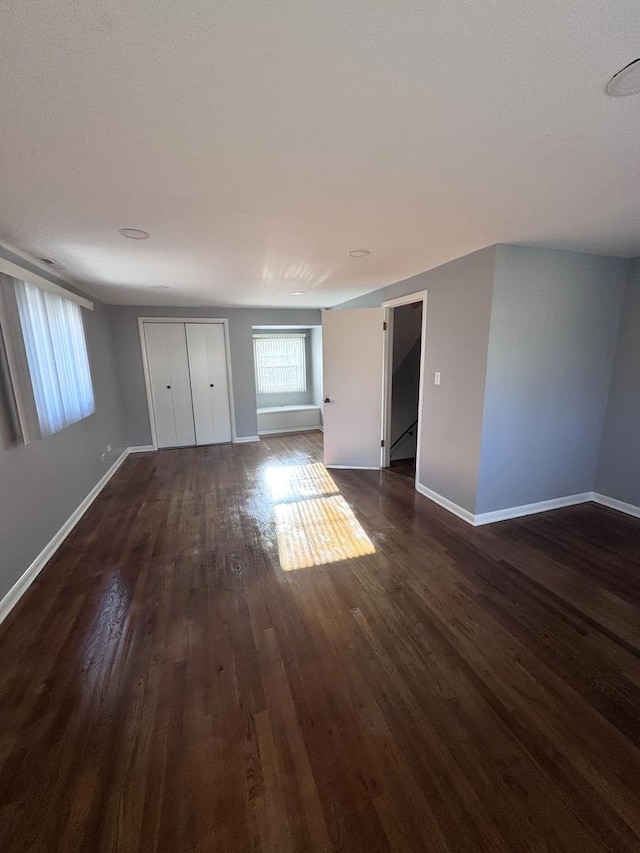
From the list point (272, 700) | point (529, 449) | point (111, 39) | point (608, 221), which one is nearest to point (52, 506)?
point (272, 700)

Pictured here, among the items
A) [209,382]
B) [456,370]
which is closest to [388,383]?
[456,370]

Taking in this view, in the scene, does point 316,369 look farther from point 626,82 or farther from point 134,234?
point 626,82

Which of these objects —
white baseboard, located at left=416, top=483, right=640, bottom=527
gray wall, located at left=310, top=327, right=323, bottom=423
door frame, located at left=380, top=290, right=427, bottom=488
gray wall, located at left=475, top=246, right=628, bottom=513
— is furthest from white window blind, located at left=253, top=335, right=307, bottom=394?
gray wall, located at left=475, top=246, right=628, bottom=513

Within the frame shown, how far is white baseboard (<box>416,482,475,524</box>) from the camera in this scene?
300 cm

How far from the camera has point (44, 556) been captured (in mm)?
2479

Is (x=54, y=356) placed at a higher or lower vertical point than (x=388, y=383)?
higher

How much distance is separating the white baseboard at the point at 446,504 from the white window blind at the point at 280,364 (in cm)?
427

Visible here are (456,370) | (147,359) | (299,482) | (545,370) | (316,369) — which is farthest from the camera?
(316,369)

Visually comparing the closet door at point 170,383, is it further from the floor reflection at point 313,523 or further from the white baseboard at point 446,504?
the white baseboard at point 446,504

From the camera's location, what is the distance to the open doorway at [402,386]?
4.27 metres

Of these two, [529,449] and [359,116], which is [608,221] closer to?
[529,449]

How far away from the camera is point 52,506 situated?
106 inches

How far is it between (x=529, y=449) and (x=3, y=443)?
3.98 meters

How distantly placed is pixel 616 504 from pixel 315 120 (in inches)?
157
